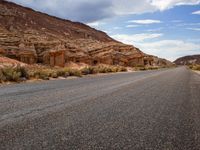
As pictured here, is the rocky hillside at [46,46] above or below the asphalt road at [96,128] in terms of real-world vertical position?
above

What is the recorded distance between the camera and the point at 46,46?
2096 inches

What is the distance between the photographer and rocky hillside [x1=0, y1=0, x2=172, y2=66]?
159 ft

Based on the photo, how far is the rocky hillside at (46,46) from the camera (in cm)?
4853

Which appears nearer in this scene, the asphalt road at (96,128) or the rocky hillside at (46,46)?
the asphalt road at (96,128)

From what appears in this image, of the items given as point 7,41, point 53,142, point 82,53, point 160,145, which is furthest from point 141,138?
point 82,53

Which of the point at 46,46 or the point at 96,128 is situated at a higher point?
the point at 46,46

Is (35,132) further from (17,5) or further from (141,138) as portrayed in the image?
(17,5)

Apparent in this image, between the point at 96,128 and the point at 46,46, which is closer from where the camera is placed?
the point at 96,128

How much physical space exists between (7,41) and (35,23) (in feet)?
87.2

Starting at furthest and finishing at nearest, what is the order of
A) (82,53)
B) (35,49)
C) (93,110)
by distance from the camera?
(82,53) → (35,49) → (93,110)

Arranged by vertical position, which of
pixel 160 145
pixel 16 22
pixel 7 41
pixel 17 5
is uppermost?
pixel 17 5

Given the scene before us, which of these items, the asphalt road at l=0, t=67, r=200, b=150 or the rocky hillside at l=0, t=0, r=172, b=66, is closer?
the asphalt road at l=0, t=67, r=200, b=150

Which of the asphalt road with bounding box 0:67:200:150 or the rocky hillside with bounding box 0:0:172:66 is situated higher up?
the rocky hillside with bounding box 0:0:172:66

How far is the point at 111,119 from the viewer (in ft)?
23.2
